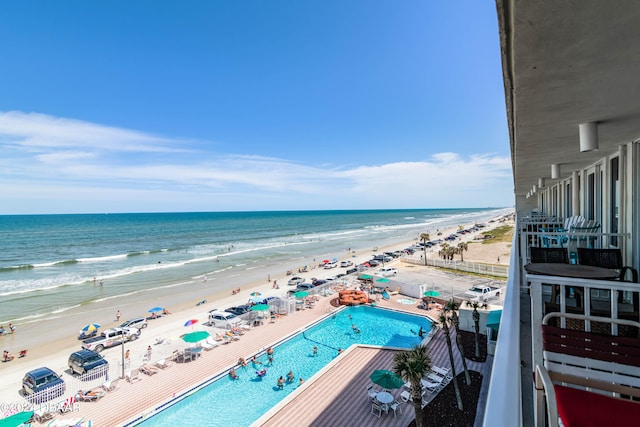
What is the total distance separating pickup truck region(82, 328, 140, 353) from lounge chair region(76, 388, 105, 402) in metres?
3.79

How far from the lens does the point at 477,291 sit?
20.2 metres

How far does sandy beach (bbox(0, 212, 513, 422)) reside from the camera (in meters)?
14.8

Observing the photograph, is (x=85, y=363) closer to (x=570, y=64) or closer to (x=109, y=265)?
(x=570, y=64)

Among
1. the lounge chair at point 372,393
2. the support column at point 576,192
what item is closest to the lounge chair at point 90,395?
the lounge chair at point 372,393

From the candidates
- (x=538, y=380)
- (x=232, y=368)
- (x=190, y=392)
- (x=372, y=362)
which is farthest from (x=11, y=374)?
A: (x=538, y=380)

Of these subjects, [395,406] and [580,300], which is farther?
[395,406]

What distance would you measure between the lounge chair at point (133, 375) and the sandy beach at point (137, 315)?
0.87 m

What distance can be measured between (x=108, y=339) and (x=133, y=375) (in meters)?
4.92

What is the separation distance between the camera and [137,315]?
2123 cm

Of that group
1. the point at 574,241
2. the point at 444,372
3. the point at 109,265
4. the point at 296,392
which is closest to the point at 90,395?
the point at 296,392

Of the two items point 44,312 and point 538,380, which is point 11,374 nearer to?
point 44,312

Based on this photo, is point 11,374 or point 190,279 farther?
point 190,279

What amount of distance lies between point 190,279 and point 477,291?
1000 inches

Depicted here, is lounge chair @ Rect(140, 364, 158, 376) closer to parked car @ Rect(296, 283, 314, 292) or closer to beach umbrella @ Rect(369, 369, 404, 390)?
beach umbrella @ Rect(369, 369, 404, 390)
